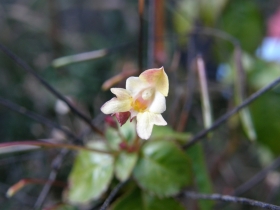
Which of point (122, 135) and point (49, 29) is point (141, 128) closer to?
point (122, 135)

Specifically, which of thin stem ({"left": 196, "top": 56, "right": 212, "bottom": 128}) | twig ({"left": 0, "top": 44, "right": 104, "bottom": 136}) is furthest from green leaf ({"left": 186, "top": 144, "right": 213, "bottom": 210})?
twig ({"left": 0, "top": 44, "right": 104, "bottom": 136})

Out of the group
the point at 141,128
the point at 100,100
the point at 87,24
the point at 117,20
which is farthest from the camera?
the point at 87,24

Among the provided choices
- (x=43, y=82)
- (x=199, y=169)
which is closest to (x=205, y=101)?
(x=199, y=169)

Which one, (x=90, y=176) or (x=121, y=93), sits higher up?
(x=121, y=93)

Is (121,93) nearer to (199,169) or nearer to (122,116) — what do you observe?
(122,116)

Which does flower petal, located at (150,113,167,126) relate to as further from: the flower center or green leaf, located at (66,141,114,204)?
green leaf, located at (66,141,114,204)

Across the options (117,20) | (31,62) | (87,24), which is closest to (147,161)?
(31,62)

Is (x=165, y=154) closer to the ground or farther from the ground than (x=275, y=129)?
farther from the ground
